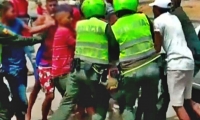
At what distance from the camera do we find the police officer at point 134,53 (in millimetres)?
6238

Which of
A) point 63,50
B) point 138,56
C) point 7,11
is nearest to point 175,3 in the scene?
point 138,56

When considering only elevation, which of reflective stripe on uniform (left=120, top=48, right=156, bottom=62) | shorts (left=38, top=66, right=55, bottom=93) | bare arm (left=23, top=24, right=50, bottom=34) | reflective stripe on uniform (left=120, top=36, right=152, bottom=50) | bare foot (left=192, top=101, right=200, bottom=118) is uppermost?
reflective stripe on uniform (left=120, top=36, right=152, bottom=50)

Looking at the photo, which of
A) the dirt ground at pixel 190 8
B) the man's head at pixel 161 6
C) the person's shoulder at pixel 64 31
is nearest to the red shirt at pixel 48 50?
the person's shoulder at pixel 64 31

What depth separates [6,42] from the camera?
22.4 feet

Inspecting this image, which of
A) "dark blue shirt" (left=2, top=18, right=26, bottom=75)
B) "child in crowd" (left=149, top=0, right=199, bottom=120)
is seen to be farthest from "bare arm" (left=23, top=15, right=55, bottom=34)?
"child in crowd" (left=149, top=0, right=199, bottom=120)

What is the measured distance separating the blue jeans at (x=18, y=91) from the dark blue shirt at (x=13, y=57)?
0.05 metres

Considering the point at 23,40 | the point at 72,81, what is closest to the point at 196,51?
the point at 72,81

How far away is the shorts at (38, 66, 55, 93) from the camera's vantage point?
6980 millimetres

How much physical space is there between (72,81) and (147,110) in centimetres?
86

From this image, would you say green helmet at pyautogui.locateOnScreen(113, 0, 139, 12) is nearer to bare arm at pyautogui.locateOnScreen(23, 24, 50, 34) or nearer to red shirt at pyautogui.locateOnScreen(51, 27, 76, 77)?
red shirt at pyautogui.locateOnScreen(51, 27, 76, 77)

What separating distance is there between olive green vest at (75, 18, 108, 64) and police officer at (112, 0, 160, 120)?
151 mm

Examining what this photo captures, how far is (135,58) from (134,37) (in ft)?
0.71

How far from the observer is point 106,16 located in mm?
7027

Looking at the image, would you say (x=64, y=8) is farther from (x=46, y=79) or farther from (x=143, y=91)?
(x=143, y=91)
